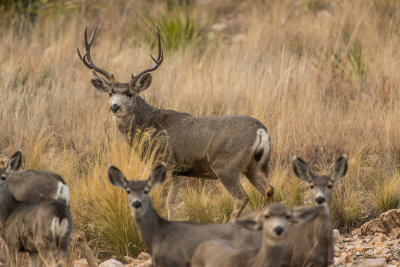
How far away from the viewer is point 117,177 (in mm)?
6555

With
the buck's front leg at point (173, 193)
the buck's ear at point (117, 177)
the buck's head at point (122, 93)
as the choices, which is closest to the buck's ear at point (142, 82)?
the buck's head at point (122, 93)

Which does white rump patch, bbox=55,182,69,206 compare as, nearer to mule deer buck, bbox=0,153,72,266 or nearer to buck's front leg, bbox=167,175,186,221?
mule deer buck, bbox=0,153,72,266

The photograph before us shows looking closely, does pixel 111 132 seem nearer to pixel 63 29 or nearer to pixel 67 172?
pixel 67 172

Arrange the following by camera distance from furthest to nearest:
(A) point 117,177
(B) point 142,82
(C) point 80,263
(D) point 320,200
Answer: (B) point 142,82
(C) point 80,263
(A) point 117,177
(D) point 320,200

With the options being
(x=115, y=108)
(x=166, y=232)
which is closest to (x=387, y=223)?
(x=166, y=232)

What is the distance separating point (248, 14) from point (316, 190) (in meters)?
14.7

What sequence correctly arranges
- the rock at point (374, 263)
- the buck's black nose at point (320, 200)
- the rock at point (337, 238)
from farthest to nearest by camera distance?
the rock at point (337, 238), the rock at point (374, 263), the buck's black nose at point (320, 200)

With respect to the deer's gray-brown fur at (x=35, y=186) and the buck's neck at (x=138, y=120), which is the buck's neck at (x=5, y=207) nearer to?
the deer's gray-brown fur at (x=35, y=186)

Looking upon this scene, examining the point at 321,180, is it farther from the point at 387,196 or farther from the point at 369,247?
the point at 387,196

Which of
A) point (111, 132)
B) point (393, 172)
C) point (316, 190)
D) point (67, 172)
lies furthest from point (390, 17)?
point (316, 190)

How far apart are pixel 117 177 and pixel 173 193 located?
2.61 metres

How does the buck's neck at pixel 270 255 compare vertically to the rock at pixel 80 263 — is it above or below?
above

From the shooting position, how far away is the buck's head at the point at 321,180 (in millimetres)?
6215

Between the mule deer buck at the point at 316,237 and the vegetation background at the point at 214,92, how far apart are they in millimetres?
2229
